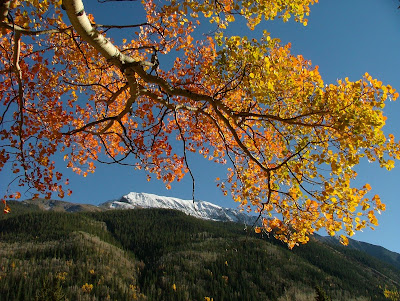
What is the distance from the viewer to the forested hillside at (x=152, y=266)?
56094 mm

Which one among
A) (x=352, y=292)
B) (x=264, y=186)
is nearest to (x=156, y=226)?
(x=352, y=292)

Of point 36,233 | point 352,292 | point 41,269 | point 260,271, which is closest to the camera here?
point 41,269

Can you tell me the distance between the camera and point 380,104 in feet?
16.7

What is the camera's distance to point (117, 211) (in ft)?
502

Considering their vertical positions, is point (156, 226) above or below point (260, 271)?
above

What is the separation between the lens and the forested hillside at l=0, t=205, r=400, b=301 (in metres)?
56.1

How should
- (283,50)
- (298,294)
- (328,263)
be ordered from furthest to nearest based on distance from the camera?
(328,263), (298,294), (283,50)

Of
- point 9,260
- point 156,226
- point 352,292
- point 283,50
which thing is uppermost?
point 283,50

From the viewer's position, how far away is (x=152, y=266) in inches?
3366

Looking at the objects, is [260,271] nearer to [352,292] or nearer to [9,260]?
[352,292]

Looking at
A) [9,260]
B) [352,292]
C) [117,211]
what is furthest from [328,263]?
[9,260]

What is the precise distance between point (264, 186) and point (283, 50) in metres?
5.05

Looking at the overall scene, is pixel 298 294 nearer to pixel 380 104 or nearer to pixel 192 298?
pixel 192 298

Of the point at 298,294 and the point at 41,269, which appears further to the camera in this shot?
the point at 298,294
